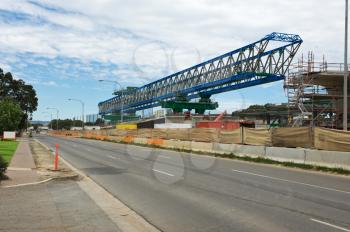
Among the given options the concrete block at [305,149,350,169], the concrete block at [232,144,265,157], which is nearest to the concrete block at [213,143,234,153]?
the concrete block at [232,144,265,157]

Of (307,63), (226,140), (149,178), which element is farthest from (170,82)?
(149,178)

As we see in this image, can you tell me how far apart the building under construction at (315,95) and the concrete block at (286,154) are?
13.8 meters

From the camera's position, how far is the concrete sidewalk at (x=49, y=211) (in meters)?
9.15

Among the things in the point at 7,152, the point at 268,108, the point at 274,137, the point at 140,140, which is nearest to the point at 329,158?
the point at 274,137

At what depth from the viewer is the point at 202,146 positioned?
3831cm

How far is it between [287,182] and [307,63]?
2720cm

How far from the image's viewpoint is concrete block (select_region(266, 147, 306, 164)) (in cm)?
2530

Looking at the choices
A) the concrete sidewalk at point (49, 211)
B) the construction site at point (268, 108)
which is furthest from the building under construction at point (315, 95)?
the concrete sidewalk at point (49, 211)

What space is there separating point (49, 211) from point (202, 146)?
27.9m

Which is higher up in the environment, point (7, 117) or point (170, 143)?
point (7, 117)

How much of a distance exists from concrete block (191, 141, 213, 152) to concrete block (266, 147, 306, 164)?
878 cm

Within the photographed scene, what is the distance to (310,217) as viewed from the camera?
10.4 metres

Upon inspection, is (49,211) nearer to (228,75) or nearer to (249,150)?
(249,150)

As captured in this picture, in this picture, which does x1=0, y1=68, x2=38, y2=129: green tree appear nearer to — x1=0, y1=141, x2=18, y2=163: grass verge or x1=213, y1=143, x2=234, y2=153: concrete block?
x1=0, y1=141, x2=18, y2=163: grass verge
